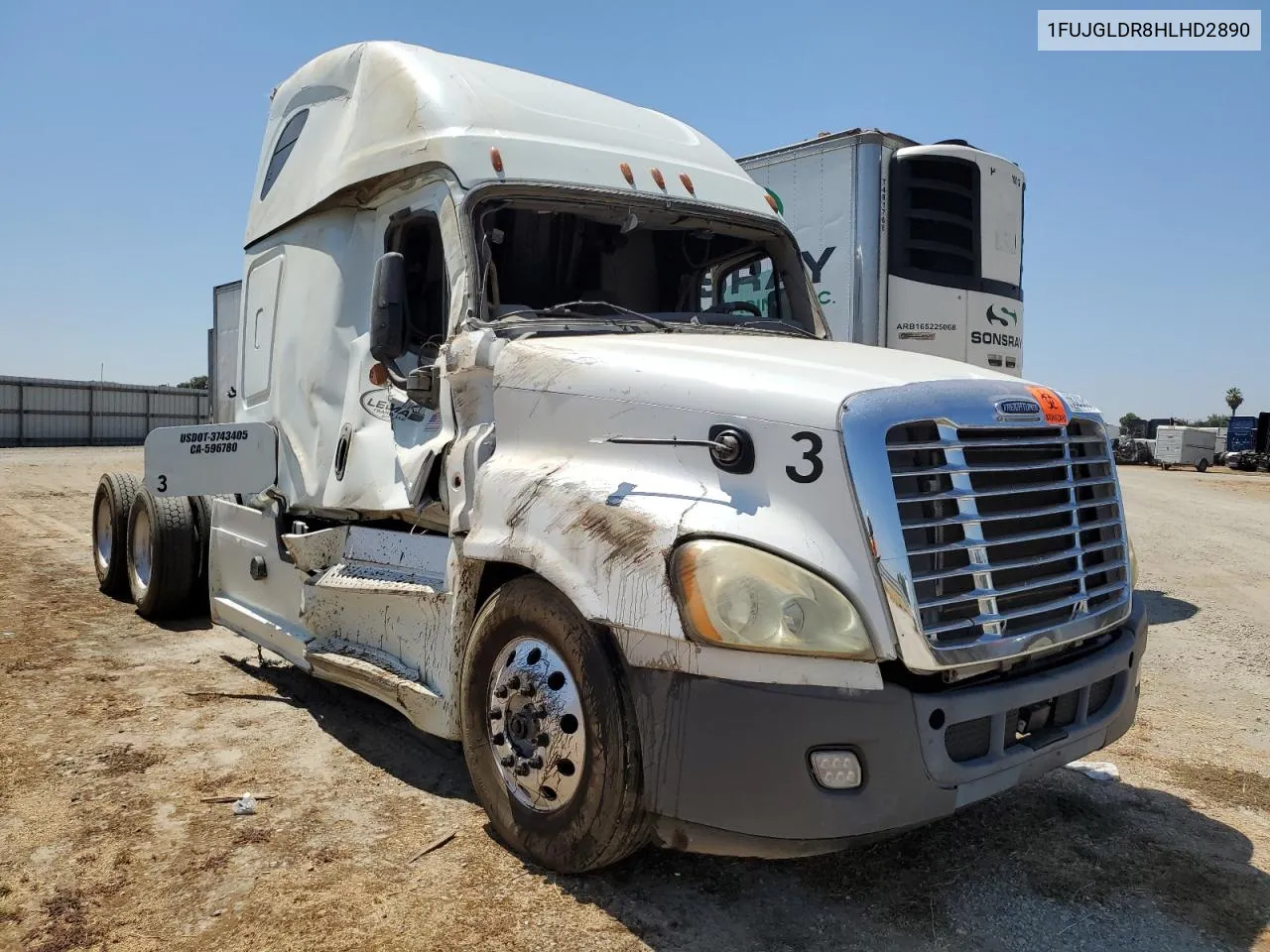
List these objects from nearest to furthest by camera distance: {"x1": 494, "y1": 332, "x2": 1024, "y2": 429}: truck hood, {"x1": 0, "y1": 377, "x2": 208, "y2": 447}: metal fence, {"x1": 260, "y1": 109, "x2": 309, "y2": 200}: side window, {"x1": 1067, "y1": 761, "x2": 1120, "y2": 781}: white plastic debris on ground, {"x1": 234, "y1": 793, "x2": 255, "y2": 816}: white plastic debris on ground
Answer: {"x1": 494, "y1": 332, "x2": 1024, "y2": 429}: truck hood
{"x1": 234, "y1": 793, "x2": 255, "y2": 816}: white plastic debris on ground
{"x1": 1067, "y1": 761, "x2": 1120, "y2": 781}: white plastic debris on ground
{"x1": 260, "y1": 109, "x2": 309, "y2": 200}: side window
{"x1": 0, "y1": 377, "x2": 208, "y2": 447}: metal fence

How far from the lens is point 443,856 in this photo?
3596 millimetres

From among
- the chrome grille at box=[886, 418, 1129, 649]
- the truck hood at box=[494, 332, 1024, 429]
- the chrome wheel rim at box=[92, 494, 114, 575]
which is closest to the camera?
the chrome grille at box=[886, 418, 1129, 649]

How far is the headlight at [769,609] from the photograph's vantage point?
276 centimetres

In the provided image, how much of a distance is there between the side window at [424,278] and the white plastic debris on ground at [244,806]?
6.71 feet

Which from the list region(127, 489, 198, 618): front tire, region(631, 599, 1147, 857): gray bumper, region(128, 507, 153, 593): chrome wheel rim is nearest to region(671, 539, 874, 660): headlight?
region(631, 599, 1147, 857): gray bumper

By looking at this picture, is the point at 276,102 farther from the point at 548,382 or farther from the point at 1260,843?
the point at 1260,843

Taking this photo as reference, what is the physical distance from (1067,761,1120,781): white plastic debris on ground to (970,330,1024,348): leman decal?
5.01 m

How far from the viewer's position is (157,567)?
7.28 meters

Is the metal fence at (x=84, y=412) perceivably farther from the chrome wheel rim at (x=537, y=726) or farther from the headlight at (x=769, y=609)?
the headlight at (x=769, y=609)

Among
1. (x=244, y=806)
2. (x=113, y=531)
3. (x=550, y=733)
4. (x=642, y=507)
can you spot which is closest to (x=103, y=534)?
(x=113, y=531)

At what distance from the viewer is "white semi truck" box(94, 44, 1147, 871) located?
2.80 metres

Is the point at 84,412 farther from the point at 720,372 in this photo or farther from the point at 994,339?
the point at 720,372

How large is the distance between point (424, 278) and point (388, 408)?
63 cm

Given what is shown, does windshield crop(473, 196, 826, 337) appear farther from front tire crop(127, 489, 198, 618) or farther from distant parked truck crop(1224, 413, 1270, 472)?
distant parked truck crop(1224, 413, 1270, 472)
